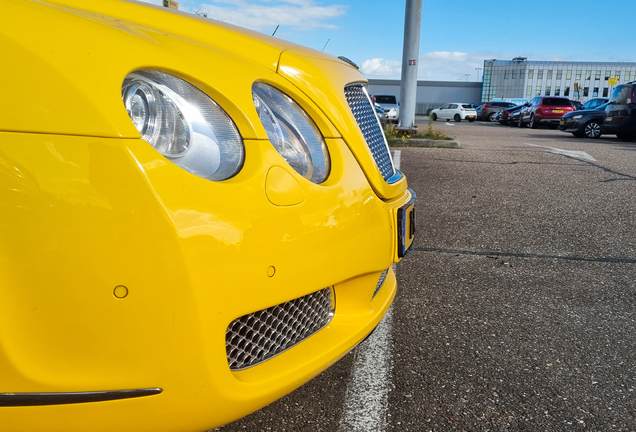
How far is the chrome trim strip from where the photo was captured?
108 centimetres

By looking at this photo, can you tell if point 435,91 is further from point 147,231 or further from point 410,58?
point 147,231

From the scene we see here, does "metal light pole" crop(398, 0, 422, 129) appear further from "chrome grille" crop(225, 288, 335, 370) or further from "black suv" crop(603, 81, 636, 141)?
"chrome grille" crop(225, 288, 335, 370)

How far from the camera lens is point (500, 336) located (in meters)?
2.43

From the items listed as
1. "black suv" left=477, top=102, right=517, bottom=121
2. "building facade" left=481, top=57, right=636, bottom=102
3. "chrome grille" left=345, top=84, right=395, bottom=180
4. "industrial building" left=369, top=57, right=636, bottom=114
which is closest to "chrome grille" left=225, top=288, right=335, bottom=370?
"chrome grille" left=345, top=84, right=395, bottom=180

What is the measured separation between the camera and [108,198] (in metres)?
1.06

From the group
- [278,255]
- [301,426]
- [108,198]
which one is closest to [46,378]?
[108,198]

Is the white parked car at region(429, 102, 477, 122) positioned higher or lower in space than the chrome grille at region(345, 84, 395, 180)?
lower

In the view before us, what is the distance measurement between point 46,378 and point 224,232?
0.47 metres

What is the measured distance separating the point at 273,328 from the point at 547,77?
312 ft

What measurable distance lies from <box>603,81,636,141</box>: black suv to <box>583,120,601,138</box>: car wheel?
88 cm

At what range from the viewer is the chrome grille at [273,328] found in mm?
1327

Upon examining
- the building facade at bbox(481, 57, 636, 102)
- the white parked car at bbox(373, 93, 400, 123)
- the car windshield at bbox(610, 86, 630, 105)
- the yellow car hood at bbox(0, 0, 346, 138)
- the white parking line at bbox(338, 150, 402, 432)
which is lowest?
the white parking line at bbox(338, 150, 402, 432)

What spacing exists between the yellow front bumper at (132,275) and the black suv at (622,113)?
15.2m

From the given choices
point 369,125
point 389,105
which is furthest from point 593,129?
point 369,125
